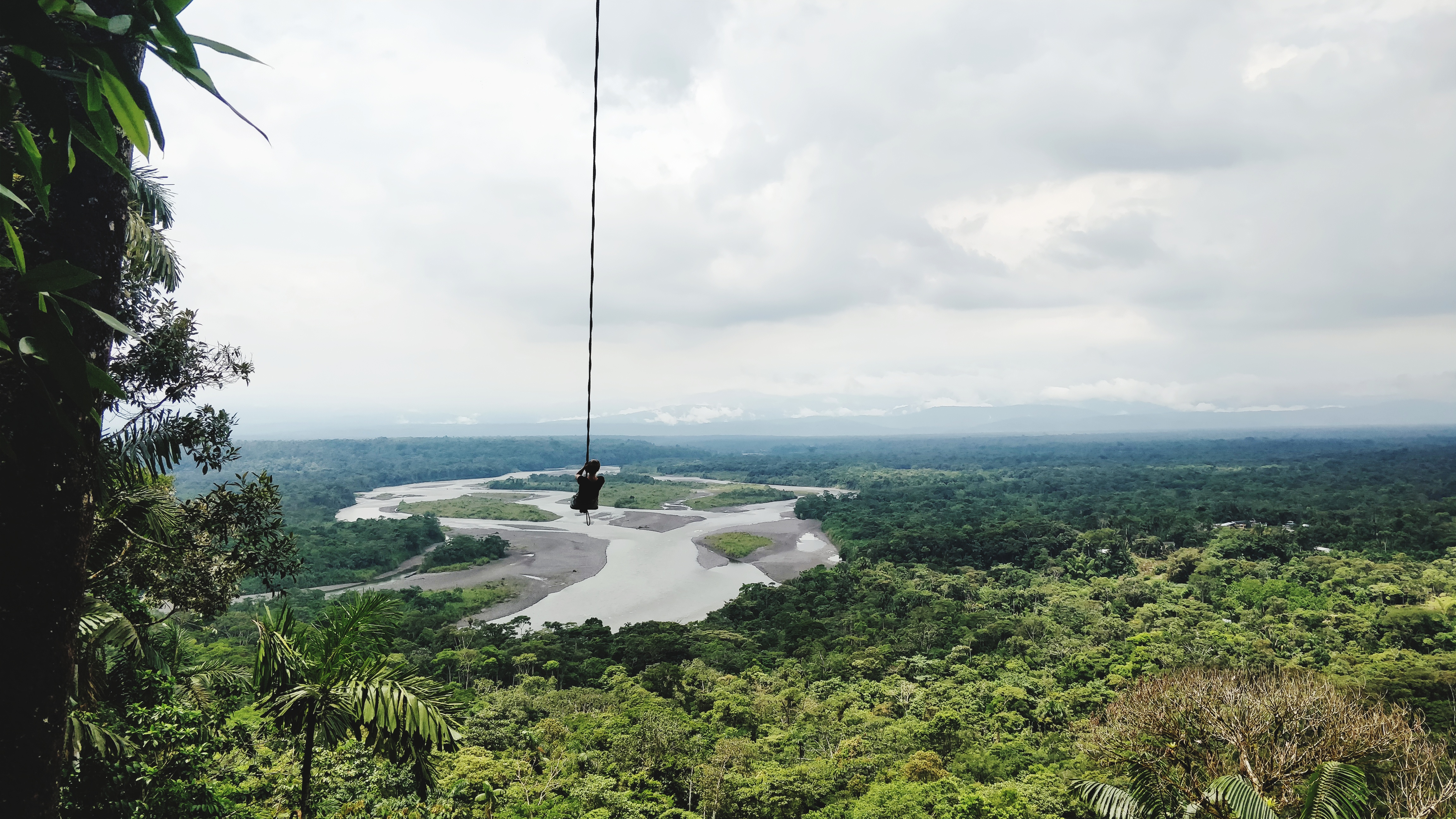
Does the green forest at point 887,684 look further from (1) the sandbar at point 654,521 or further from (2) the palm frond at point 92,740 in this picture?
(1) the sandbar at point 654,521

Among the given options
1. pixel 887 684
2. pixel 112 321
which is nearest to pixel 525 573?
pixel 887 684

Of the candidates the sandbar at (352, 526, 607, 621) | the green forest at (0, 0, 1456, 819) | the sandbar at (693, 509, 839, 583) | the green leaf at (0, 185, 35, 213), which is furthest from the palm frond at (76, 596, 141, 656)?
the sandbar at (693, 509, 839, 583)

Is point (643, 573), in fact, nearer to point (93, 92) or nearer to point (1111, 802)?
point (1111, 802)

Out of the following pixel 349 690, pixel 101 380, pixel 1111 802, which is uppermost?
pixel 101 380

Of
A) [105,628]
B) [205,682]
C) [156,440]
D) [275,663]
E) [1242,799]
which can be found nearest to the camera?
[275,663]

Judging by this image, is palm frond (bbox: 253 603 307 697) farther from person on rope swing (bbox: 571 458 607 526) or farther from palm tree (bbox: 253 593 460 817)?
person on rope swing (bbox: 571 458 607 526)

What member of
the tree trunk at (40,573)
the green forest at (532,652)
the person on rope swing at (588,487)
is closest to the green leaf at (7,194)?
the green forest at (532,652)

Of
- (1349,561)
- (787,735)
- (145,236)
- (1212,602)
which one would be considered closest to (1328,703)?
(787,735)
